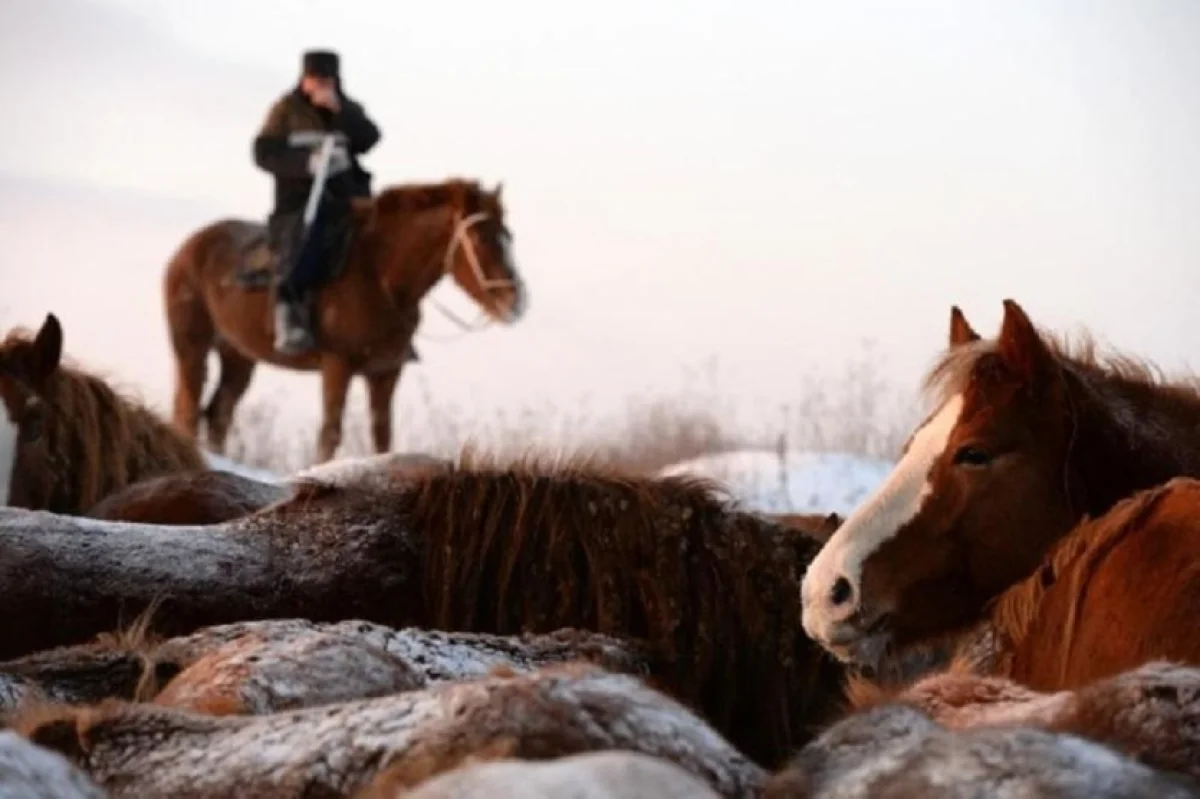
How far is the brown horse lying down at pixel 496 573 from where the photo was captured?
3.75 meters

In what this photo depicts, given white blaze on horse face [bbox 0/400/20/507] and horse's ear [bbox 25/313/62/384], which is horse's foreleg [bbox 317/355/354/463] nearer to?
horse's ear [bbox 25/313/62/384]

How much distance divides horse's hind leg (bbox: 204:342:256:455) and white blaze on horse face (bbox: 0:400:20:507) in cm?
870

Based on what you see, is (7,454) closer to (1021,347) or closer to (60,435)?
(60,435)

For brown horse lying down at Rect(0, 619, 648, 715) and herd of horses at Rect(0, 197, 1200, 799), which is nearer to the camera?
brown horse lying down at Rect(0, 619, 648, 715)

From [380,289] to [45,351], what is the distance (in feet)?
25.1

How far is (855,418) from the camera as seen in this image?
11648 mm

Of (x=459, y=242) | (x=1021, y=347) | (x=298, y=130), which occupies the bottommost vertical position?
(x=1021, y=347)

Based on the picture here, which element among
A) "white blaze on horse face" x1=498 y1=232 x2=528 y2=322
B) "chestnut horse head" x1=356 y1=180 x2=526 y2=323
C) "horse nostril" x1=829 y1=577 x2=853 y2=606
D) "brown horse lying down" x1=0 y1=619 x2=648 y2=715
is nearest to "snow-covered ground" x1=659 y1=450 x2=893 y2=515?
"white blaze on horse face" x1=498 y1=232 x2=528 y2=322

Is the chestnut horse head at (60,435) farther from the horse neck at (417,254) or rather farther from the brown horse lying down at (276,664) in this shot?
the horse neck at (417,254)

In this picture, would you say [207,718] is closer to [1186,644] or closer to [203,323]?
[1186,644]

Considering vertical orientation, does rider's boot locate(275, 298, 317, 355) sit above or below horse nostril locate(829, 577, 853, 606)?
above

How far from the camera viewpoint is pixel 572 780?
1406mm

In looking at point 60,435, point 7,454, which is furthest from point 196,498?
point 60,435

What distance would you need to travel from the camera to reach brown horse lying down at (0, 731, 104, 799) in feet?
5.06
